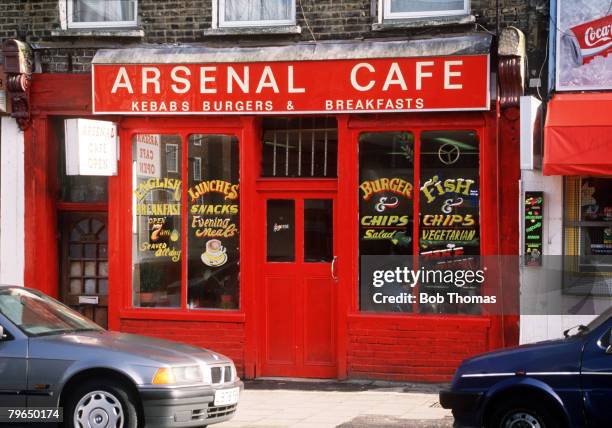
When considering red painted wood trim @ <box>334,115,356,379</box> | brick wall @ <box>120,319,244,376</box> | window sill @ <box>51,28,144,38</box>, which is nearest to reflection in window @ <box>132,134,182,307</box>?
brick wall @ <box>120,319,244,376</box>

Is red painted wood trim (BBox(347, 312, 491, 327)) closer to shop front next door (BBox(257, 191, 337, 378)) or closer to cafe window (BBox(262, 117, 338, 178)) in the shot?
shop front next door (BBox(257, 191, 337, 378))

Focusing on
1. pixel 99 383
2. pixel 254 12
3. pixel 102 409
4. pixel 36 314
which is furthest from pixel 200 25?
pixel 102 409

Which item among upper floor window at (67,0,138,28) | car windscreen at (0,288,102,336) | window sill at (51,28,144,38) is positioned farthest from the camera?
upper floor window at (67,0,138,28)

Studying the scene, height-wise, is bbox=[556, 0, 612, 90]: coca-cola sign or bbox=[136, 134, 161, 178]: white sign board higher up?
bbox=[556, 0, 612, 90]: coca-cola sign

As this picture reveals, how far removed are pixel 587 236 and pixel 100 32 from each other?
264 inches

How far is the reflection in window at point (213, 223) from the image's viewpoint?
1382cm

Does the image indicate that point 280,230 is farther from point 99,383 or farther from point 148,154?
point 99,383

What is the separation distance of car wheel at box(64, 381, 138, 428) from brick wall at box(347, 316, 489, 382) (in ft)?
15.5

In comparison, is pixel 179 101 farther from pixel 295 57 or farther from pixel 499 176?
pixel 499 176

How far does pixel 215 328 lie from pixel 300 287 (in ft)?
3.94

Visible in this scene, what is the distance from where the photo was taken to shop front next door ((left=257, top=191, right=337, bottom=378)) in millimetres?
13664

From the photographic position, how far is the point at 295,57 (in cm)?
1333

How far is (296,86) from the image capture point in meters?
13.3

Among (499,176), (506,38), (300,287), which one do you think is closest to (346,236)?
(300,287)
